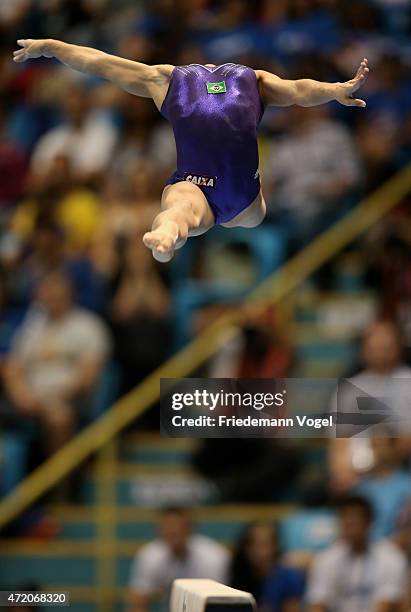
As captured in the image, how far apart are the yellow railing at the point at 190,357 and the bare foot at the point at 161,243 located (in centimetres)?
385

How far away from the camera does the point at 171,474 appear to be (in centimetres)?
798

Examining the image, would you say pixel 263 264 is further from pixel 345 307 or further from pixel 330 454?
pixel 330 454

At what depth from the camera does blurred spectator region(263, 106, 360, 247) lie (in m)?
Answer: 8.60

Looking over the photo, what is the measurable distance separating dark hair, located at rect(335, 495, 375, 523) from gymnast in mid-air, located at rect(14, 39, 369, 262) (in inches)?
93.1

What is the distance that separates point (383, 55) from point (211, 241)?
190cm

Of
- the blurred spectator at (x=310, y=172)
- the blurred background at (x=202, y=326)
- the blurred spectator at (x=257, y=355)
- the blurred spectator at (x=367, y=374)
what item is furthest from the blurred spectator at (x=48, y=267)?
the blurred spectator at (x=367, y=374)

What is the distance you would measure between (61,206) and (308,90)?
4586mm

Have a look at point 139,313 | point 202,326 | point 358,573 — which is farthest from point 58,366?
point 358,573

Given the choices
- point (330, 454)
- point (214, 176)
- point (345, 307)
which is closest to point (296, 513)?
point (330, 454)

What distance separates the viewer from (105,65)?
4953mm

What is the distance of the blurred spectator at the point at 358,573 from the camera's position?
21.6ft

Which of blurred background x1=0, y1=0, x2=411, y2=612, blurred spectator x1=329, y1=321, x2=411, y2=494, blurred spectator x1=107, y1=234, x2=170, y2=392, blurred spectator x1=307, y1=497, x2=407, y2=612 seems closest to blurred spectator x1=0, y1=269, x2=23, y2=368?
blurred background x1=0, y1=0, x2=411, y2=612

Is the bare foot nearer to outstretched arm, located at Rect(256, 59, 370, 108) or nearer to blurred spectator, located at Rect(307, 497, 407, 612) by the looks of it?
outstretched arm, located at Rect(256, 59, 370, 108)

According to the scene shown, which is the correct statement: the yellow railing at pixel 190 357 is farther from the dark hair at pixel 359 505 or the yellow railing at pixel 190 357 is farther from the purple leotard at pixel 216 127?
the purple leotard at pixel 216 127
